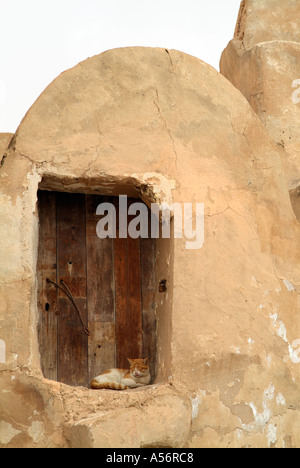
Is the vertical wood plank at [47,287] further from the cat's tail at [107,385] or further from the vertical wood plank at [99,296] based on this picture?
the cat's tail at [107,385]

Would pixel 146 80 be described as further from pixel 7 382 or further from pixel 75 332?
pixel 7 382

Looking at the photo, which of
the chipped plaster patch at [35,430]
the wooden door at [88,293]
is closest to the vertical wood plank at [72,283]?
the wooden door at [88,293]

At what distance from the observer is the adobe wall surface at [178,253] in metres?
5.23

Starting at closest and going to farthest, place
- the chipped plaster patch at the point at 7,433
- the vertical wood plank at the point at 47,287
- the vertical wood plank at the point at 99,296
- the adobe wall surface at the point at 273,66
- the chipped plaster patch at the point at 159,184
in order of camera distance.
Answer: the chipped plaster patch at the point at 7,433
the chipped plaster patch at the point at 159,184
the vertical wood plank at the point at 47,287
the vertical wood plank at the point at 99,296
the adobe wall surface at the point at 273,66

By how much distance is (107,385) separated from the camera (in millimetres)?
5762

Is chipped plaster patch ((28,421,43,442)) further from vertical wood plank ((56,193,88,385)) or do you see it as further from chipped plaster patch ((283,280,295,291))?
chipped plaster patch ((283,280,295,291))

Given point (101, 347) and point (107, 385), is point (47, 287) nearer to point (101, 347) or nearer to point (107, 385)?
point (101, 347)

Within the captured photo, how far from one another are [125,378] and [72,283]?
2.89ft

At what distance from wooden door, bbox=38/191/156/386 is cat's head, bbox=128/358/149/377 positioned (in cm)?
25

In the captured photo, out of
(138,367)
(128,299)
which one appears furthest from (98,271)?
(138,367)

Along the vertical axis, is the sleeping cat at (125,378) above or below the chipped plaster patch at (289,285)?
below

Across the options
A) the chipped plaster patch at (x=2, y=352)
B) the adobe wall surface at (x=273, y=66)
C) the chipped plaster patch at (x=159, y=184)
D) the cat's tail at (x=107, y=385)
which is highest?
the adobe wall surface at (x=273, y=66)

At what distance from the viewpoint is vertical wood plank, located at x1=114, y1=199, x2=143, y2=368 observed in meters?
6.24

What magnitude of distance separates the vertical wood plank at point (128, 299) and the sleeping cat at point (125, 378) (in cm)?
30
